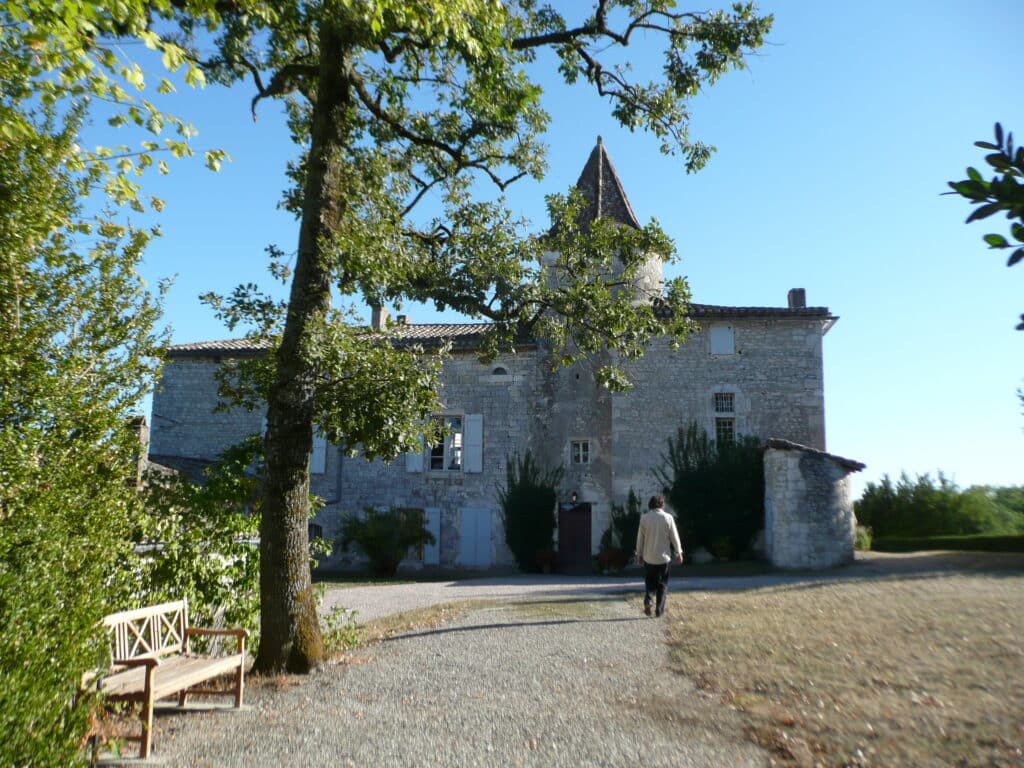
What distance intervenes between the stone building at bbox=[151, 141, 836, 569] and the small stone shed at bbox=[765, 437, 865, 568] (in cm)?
224

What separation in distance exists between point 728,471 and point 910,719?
14153 millimetres

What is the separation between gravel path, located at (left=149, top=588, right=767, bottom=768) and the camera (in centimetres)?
428

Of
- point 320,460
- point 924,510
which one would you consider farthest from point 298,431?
point 924,510

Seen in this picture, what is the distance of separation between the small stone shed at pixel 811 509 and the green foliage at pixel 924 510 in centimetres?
827

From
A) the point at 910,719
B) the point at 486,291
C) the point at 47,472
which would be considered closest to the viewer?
the point at 910,719

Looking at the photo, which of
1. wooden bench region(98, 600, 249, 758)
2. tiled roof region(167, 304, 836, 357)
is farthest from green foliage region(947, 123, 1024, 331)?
tiled roof region(167, 304, 836, 357)

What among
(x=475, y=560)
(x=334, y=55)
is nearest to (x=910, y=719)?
(x=334, y=55)

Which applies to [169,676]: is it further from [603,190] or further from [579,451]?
[603,190]

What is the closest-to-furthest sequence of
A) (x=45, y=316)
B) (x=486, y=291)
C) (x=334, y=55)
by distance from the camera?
→ 1. (x=45, y=316)
2. (x=334, y=55)
3. (x=486, y=291)

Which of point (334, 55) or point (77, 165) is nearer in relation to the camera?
point (77, 165)

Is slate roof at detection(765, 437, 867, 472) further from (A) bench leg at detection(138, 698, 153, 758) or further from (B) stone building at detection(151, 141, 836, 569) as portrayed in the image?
(A) bench leg at detection(138, 698, 153, 758)

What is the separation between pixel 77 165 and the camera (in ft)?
20.8

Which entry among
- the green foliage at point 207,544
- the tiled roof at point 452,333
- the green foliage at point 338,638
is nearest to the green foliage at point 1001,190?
the green foliage at point 207,544

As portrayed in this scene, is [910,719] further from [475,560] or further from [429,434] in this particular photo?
[475,560]
